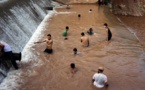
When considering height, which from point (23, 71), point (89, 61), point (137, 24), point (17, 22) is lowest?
point (137, 24)

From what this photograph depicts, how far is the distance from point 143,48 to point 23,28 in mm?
8416

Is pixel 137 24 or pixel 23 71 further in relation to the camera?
pixel 137 24

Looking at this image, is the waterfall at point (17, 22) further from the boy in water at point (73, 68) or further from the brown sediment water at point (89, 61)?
the boy in water at point (73, 68)

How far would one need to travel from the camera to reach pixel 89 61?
481 inches

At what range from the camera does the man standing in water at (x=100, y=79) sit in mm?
9234

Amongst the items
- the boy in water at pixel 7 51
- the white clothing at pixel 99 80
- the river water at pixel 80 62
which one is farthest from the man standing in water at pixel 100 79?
the boy in water at pixel 7 51

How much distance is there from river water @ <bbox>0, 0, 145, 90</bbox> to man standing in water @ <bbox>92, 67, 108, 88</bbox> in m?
0.26

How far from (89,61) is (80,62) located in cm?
53

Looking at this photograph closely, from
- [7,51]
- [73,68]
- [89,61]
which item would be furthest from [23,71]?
[89,61]

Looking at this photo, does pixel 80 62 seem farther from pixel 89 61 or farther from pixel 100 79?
pixel 100 79

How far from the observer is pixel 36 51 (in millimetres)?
13414

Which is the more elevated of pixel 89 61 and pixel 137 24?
pixel 89 61

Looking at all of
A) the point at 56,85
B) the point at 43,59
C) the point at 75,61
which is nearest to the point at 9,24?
the point at 43,59

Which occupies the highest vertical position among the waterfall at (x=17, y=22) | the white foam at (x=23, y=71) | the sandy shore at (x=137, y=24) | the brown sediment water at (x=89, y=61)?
the waterfall at (x=17, y=22)
